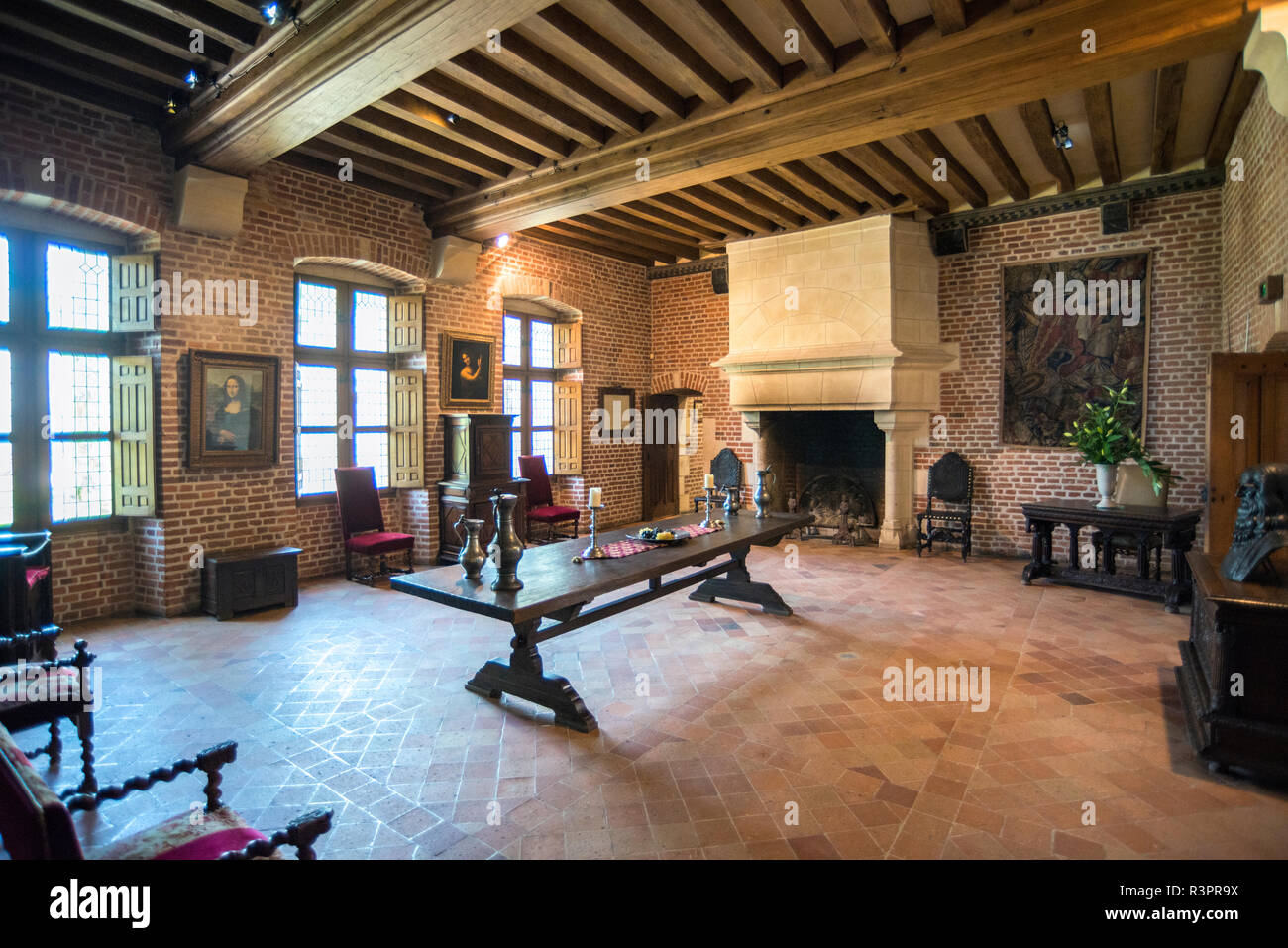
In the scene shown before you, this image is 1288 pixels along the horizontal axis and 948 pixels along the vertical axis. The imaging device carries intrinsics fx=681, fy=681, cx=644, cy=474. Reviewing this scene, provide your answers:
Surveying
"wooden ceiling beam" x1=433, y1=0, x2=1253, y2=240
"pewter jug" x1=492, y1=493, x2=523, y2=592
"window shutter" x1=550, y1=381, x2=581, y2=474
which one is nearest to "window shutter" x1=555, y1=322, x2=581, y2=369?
"window shutter" x1=550, y1=381, x2=581, y2=474

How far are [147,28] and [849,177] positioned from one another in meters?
5.74

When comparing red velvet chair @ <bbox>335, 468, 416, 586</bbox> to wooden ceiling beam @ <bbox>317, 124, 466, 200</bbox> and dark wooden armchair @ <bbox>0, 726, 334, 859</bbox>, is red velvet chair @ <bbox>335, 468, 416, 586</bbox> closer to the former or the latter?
wooden ceiling beam @ <bbox>317, 124, 466, 200</bbox>

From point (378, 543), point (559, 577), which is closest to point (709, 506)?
point (559, 577)

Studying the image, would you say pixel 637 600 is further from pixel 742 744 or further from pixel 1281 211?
pixel 1281 211

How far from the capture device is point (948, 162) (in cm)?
664

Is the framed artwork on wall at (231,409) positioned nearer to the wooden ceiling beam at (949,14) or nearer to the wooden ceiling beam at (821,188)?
the wooden ceiling beam at (821,188)

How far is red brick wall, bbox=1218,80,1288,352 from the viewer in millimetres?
4473

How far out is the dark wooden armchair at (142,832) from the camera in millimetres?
1399

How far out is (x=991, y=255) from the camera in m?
7.84

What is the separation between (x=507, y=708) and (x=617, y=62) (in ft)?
13.7

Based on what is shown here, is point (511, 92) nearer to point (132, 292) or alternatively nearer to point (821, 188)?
point (132, 292)

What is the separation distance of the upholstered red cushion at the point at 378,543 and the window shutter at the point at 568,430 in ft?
9.83

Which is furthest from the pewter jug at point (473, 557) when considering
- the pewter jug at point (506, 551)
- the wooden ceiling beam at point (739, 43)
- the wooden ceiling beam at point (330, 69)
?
the wooden ceiling beam at point (739, 43)

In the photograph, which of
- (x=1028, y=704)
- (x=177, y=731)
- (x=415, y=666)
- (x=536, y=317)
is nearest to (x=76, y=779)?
(x=177, y=731)
